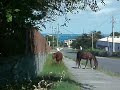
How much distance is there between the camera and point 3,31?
568 inches

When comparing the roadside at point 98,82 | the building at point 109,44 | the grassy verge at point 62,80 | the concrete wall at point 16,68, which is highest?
the building at point 109,44

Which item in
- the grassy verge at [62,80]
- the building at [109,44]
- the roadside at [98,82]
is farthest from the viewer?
the building at [109,44]

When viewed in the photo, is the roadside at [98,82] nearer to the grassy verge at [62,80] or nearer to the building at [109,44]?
the grassy verge at [62,80]

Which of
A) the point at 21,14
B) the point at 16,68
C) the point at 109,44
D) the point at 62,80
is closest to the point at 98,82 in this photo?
the point at 62,80

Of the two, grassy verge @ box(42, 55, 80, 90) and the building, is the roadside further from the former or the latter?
the building

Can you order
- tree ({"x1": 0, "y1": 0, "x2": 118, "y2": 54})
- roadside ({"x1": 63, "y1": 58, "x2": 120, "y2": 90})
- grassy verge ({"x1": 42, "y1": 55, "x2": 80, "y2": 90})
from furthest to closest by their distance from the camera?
roadside ({"x1": 63, "y1": 58, "x2": 120, "y2": 90}) → grassy verge ({"x1": 42, "y1": 55, "x2": 80, "y2": 90}) → tree ({"x1": 0, "y1": 0, "x2": 118, "y2": 54})

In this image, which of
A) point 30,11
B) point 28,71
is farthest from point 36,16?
point 28,71

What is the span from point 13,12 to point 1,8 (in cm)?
38

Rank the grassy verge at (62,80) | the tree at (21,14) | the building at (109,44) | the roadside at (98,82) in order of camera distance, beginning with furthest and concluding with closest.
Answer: the building at (109,44)
the roadside at (98,82)
the grassy verge at (62,80)
the tree at (21,14)

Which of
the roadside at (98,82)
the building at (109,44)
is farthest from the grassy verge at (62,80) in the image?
the building at (109,44)

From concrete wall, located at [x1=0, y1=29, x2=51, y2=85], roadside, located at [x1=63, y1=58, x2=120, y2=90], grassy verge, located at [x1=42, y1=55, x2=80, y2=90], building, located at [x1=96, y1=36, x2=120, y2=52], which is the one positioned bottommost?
roadside, located at [x1=63, y1=58, x2=120, y2=90]

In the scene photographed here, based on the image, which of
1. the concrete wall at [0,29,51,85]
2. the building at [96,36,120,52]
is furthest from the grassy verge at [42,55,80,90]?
the building at [96,36,120,52]

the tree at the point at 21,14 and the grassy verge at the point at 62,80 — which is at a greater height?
the tree at the point at 21,14

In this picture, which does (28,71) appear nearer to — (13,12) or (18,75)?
(18,75)
